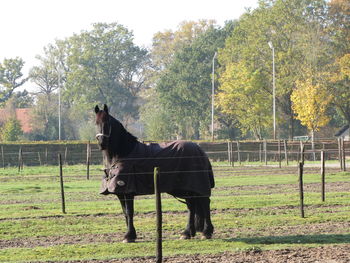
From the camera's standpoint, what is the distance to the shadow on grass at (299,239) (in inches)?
485

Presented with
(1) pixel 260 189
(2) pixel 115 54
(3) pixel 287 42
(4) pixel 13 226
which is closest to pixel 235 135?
(3) pixel 287 42

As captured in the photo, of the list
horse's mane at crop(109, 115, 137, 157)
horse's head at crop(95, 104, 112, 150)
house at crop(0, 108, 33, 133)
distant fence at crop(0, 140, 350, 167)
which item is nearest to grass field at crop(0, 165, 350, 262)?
horse's mane at crop(109, 115, 137, 157)

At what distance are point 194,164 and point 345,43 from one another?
57.1 meters

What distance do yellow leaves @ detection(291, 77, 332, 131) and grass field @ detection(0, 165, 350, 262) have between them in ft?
127

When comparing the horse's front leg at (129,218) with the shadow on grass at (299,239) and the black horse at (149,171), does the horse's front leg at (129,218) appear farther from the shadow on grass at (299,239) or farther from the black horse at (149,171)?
the shadow on grass at (299,239)

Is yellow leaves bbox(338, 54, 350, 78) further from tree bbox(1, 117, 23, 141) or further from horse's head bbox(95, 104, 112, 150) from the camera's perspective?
horse's head bbox(95, 104, 112, 150)

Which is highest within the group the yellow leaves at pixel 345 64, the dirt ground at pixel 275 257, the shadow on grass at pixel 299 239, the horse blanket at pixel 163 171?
the yellow leaves at pixel 345 64

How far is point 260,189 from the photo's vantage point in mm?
25266

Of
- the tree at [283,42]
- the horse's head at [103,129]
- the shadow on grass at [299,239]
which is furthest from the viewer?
the tree at [283,42]

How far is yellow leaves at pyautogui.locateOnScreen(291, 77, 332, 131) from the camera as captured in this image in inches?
2458

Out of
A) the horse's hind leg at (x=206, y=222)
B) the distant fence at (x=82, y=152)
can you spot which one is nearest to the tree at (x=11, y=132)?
the distant fence at (x=82, y=152)

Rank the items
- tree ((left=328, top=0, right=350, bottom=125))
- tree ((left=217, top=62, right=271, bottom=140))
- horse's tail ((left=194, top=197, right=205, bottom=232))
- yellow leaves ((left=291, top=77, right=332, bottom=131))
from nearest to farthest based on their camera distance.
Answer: horse's tail ((left=194, top=197, right=205, bottom=232)), yellow leaves ((left=291, top=77, right=332, bottom=131)), tree ((left=328, top=0, right=350, bottom=125)), tree ((left=217, top=62, right=271, bottom=140))

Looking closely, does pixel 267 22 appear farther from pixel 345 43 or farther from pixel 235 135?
pixel 235 135

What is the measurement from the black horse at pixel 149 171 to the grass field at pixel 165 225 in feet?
1.90
